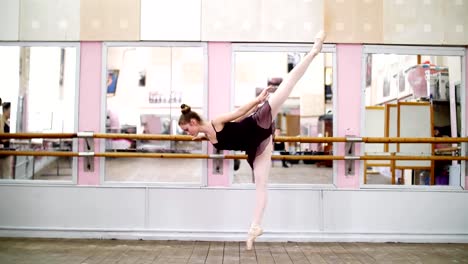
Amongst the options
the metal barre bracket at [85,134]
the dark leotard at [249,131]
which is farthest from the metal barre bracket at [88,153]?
the dark leotard at [249,131]

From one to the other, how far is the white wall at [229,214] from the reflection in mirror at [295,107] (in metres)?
0.30

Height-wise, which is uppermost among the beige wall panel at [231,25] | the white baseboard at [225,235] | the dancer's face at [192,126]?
the beige wall panel at [231,25]

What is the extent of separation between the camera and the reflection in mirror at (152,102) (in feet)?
18.4

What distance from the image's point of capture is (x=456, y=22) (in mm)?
5578

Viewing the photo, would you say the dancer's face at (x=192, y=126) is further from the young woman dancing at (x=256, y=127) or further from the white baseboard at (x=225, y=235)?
the white baseboard at (x=225, y=235)

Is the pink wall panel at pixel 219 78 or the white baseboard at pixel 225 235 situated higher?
the pink wall panel at pixel 219 78

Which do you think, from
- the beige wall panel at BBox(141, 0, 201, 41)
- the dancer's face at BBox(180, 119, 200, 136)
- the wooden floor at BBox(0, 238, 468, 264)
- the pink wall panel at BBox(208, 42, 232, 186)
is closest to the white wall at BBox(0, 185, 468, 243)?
the wooden floor at BBox(0, 238, 468, 264)

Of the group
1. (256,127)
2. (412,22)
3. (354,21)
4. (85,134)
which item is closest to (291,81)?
(256,127)

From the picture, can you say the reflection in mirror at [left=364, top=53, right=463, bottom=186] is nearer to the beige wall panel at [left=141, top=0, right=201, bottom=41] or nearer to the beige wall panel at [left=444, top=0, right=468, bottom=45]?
the beige wall panel at [left=444, top=0, right=468, bottom=45]

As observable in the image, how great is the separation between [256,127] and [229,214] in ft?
5.45

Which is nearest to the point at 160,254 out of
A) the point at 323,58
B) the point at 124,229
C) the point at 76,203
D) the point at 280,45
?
the point at 124,229

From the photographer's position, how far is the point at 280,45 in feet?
18.3

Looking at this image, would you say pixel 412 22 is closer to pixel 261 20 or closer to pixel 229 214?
pixel 261 20

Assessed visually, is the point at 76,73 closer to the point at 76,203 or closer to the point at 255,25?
the point at 76,203
